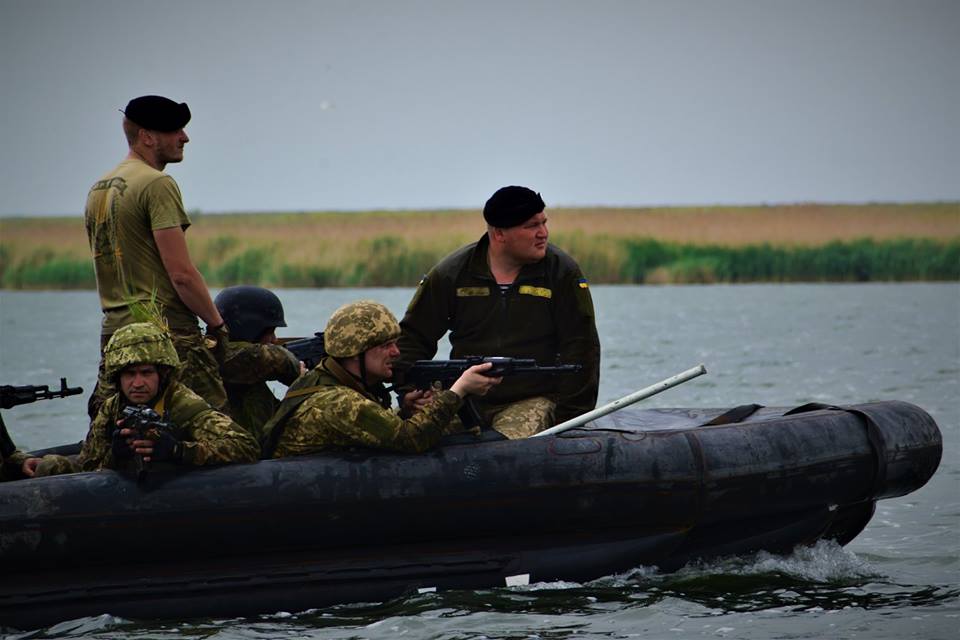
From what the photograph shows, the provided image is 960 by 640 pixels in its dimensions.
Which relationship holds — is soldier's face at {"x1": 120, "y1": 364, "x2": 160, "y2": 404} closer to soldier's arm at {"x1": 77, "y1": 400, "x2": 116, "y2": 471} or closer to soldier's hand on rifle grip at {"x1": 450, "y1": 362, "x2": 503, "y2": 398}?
soldier's arm at {"x1": 77, "y1": 400, "x2": 116, "y2": 471}

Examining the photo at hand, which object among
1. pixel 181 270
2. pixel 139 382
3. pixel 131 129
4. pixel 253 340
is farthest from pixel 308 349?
pixel 139 382

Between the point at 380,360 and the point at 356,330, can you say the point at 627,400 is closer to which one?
the point at 380,360

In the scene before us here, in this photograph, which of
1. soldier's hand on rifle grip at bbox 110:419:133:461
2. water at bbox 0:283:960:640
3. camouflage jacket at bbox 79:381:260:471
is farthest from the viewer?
water at bbox 0:283:960:640

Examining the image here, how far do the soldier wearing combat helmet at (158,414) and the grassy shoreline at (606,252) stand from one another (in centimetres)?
2313

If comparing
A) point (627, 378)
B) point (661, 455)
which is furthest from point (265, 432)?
point (627, 378)

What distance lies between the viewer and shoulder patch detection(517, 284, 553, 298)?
827 centimetres

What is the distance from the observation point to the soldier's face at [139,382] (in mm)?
6824

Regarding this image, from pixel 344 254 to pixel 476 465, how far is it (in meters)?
25.5

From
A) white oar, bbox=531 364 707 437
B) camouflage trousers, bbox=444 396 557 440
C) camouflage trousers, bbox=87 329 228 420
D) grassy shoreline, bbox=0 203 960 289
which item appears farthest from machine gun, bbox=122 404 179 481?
grassy shoreline, bbox=0 203 960 289

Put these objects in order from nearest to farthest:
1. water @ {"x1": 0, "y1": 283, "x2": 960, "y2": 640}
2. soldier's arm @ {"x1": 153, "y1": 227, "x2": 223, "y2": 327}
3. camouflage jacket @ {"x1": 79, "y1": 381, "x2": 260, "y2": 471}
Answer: camouflage jacket @ {"x1": 79, "y1": 381, "x2": 260, "y2": 471} < water @ {"x1": 0, "y1": 283, "x2": 960, "y2": 640} < soldier's arm @ {"x1": 153, "y1": 227, "x2": 223, "y2": 327}

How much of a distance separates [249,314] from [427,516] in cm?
155

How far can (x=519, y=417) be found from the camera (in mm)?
8125

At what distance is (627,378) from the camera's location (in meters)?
19.7

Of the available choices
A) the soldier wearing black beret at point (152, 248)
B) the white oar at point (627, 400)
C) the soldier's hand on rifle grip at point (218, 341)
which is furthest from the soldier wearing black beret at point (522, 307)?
the soldier wearing black beret at point (152, 248)
